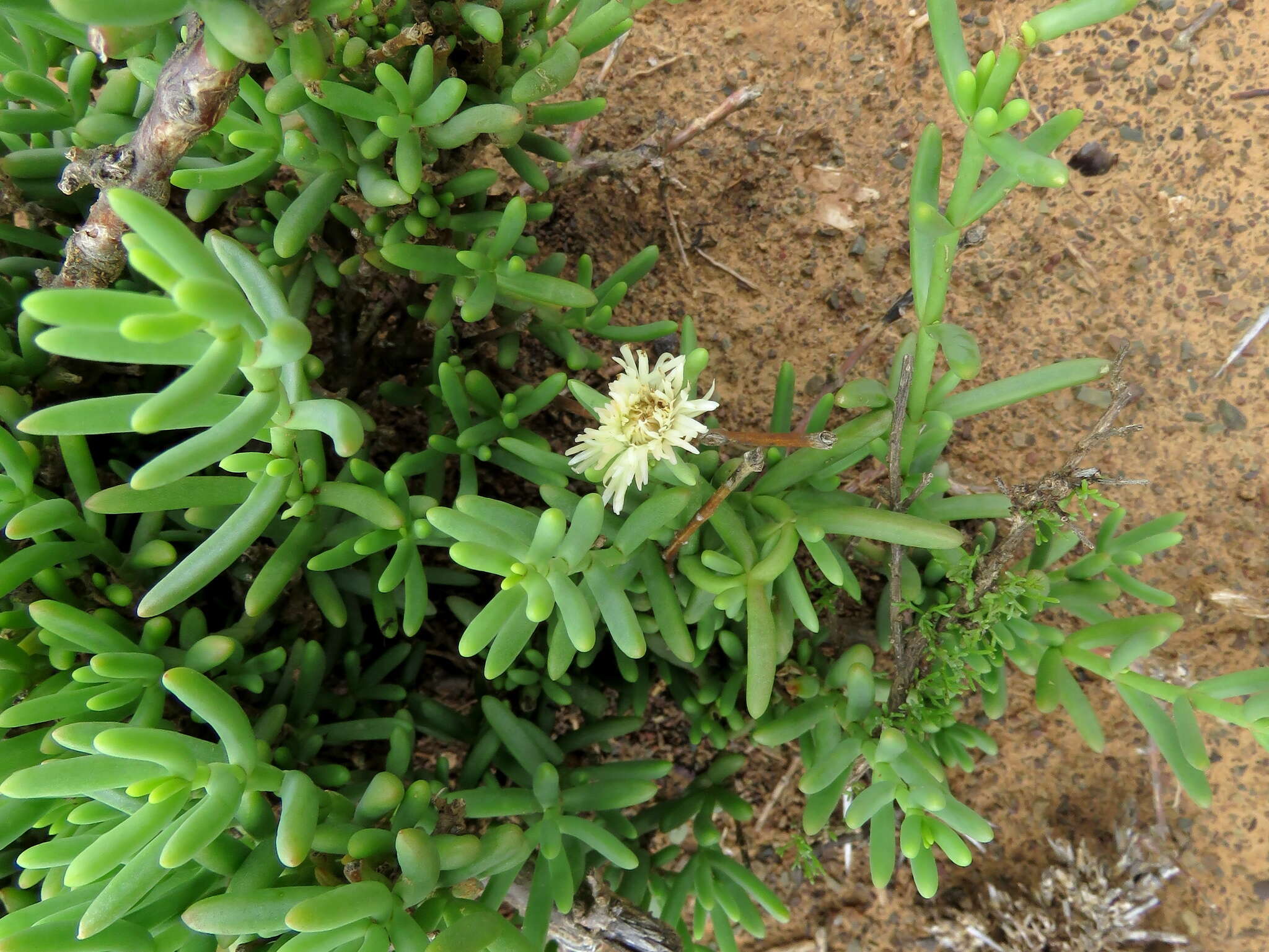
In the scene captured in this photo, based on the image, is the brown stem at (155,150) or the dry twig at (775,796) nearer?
the brown stem at (155,150)

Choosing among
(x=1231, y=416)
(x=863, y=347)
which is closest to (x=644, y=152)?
(x=863, y=347)

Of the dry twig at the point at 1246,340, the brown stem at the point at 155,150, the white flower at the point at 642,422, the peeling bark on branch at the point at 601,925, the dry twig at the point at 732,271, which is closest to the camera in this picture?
the brown stem at the point at 155,150

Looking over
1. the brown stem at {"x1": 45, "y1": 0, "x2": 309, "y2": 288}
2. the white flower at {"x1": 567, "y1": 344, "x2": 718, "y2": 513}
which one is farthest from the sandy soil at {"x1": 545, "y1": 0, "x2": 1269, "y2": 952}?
the brown stem at {"x1": 45, "y1": 0, "x2": 309, "y2": 288}

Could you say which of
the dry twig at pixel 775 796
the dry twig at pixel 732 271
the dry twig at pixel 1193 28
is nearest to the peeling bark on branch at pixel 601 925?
the dry twig at pixel 775 796

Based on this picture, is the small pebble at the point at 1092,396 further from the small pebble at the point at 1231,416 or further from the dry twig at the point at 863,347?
the dry twig at the point at 863,347

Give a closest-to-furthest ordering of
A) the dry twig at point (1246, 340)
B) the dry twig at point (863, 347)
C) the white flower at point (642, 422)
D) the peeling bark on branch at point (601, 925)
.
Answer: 1. the white flower at point (642, 422)
2. the peeling bark on branch at point (601, 925)
3. the dry twig at point (863, 347)
4. the dry twig at point (1246, 340)
